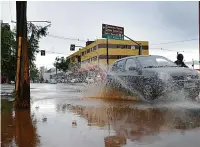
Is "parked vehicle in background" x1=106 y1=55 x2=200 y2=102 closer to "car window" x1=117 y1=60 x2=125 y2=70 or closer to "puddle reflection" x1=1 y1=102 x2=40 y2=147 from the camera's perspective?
"car window" x1=117 y1=60 x2=125 y2=70

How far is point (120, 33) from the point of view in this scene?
96.8 ft

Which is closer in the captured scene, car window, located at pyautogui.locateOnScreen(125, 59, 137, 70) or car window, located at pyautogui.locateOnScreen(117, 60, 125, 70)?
car window, located at pyautogui.locateOnScreen(125, 59, 137, 70)

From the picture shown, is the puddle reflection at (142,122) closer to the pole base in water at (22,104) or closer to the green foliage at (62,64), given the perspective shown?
the pole base in water at (22,104)

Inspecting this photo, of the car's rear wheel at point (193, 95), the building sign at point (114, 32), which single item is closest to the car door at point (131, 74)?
the car's rear wheel at point (193, 95)

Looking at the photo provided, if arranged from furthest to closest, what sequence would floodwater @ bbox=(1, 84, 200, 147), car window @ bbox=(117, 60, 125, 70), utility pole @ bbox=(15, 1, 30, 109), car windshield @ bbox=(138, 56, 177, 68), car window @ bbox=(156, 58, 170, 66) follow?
car window @ bbox=(117, 60, 125, 70) → car window @ bbox=(156, 58, 170, 66) → car windshield @ bbox=(138, 56, 177, 68) → utility pole @ bbox=(15, 1, 30, 109) → floodwater @ bbox=(1, 84, 200, 147)

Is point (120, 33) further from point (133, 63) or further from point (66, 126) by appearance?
point (66, 126)

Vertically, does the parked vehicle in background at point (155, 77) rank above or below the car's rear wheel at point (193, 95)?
above

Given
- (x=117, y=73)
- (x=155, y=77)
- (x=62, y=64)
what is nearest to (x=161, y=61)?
(x=155, y=77)

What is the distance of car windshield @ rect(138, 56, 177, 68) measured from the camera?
8.99m

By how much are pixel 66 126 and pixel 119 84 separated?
539cm

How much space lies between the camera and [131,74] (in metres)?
9.34

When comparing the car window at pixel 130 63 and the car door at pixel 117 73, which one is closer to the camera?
the car window at pixel 130 63

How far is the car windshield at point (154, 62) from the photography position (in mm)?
8992

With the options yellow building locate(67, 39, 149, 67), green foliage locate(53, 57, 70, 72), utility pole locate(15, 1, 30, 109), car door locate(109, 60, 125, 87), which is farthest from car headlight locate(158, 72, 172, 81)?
green foliage locate(53, 57, 70, 72)
